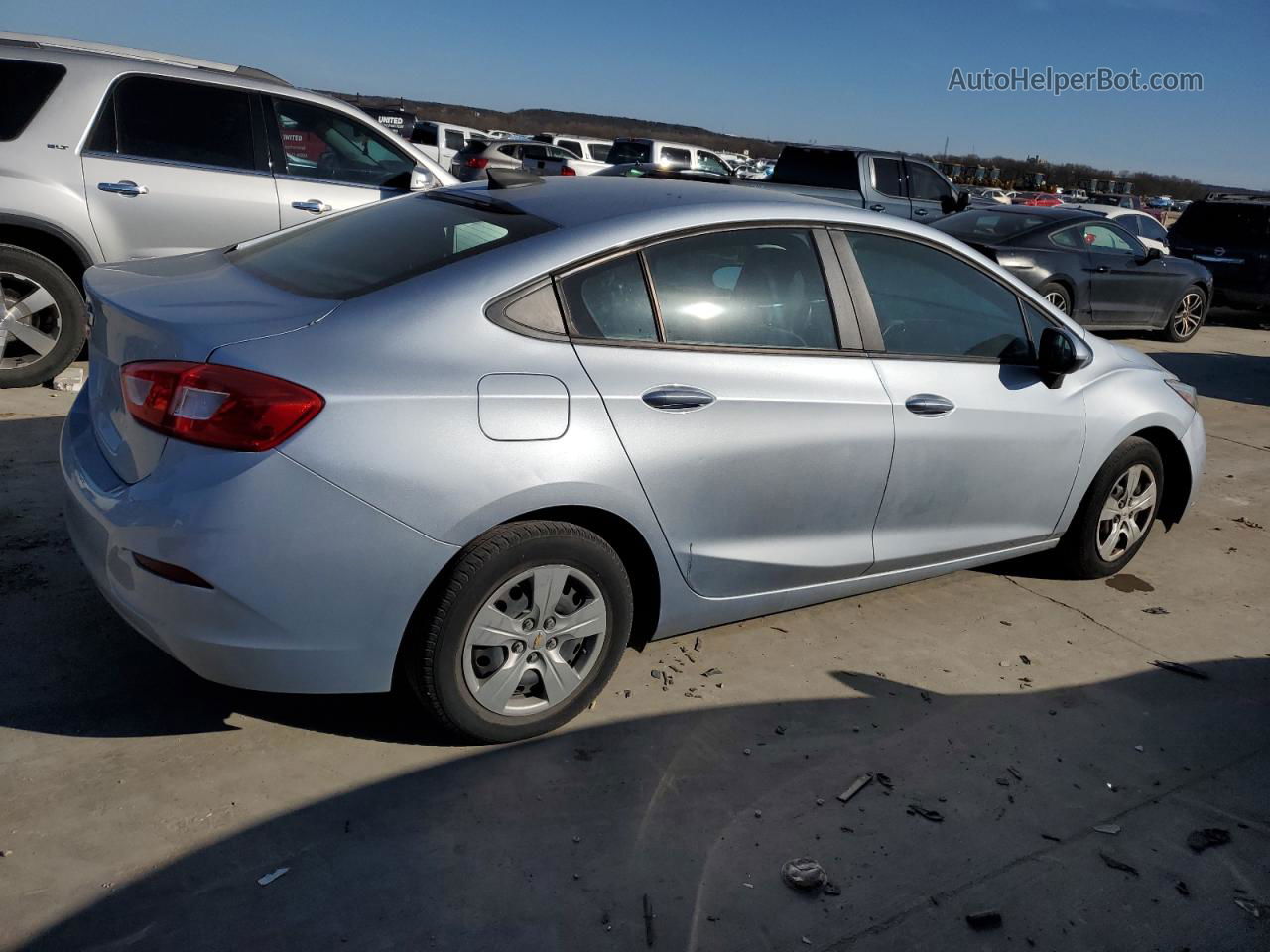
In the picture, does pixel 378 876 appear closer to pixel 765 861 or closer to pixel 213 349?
pixel 765 861

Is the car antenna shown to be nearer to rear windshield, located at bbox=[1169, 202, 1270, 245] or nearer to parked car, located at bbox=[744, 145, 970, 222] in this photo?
parked car, located at bbox=[744, 145, 970, 222]

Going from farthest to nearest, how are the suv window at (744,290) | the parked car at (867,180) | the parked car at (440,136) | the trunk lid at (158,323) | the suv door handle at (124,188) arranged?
the parked car at (440,136), the parked car at (867,180), the suv door handle at (124,188), the suv window at (744,290), the trunk lid at (158,323)

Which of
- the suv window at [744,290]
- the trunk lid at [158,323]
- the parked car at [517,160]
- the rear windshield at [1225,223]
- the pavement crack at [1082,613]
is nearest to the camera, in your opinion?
the trunk lid at [158,323]

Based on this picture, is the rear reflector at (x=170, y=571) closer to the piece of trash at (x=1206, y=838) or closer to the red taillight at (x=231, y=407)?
the red taillight at (x=231, y=407)

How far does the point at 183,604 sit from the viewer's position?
2752 millimetres

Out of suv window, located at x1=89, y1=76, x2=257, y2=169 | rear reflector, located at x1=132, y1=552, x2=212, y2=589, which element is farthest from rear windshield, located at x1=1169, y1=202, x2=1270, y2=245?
rear reflector, located at x1=132, y1=552, x2=212, y2=589

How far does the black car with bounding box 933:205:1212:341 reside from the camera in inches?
456

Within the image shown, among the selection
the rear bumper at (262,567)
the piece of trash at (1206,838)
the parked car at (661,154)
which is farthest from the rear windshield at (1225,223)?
the rear bumper at (262,567)

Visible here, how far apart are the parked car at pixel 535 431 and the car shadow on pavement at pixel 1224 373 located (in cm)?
677

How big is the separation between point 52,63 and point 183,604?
4913mm

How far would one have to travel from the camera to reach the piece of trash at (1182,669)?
166 inches

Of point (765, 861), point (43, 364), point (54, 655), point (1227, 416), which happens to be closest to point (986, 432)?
point (765, 861)

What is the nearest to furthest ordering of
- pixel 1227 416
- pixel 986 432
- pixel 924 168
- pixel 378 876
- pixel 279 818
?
pixel 378 876 < pixel 279 818 < pixel 986 432 < pixel 1227 416 < pixel 924 168

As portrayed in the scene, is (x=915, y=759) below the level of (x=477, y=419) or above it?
below
